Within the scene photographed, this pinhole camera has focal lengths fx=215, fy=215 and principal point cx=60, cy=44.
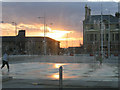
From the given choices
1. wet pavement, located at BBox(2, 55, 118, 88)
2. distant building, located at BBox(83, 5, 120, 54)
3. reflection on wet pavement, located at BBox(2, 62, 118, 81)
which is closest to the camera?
wet pavement, located at BBox(2, 55, 118, 88)

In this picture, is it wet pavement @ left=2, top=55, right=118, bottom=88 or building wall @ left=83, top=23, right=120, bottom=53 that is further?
building wall @ left=83, top=23, right=120, bottom=53

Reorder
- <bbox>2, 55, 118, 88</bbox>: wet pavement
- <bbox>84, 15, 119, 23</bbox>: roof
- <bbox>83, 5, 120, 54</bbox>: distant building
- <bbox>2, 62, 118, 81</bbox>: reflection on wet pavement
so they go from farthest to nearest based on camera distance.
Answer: <bbox>84, 15, 119, 23</bbox>: roof < <bbox>83, 5, 120, 54</bbox>: distant building < <bbox>2, 62, 118, 81</bbox>: reflection on wet pavement < <bbox>2, 55, 118, 88</bbox>: wet pavement

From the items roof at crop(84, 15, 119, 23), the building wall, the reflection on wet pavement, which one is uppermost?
roof at crop(84, 15, 119, 23)

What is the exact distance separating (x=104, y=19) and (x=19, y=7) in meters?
35.7

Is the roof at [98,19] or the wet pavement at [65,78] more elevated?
the roof at [98,19]

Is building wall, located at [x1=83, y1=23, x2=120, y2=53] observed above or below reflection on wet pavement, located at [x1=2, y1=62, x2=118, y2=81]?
above

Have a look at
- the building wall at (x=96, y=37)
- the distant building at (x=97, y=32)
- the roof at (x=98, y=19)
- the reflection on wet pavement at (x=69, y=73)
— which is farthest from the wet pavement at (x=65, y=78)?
the roof at (x=98, y=19)

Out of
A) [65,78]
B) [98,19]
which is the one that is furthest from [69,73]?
[98,19]

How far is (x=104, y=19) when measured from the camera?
221 feet

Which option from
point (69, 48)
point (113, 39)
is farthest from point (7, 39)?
point (113, 39)

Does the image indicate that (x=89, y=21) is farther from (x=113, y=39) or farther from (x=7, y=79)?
(x=7, y=79)

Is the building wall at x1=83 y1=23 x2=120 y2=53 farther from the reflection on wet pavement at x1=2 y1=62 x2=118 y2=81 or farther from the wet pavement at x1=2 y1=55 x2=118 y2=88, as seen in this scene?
the wet pavement at x1=2 y1=55 x2=118 y2=88

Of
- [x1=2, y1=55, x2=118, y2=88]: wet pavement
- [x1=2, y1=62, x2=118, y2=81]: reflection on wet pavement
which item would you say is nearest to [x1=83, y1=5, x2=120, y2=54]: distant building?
[x1=2, y1=62, x2=118, y2=81]: reflection on wet pavement

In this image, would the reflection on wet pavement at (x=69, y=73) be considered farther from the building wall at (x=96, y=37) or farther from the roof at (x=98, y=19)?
the roof at (x=98, y=19)
